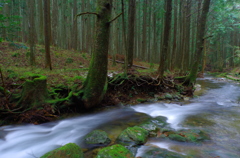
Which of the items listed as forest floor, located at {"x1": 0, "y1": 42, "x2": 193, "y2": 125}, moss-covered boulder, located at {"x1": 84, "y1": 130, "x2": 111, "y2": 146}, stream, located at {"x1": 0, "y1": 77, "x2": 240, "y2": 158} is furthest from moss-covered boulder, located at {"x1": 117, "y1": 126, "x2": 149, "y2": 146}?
forest floor, located at {"x1": 0, "y1": 42, "x2": 193, "y2": 125}

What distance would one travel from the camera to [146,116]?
6.93 m

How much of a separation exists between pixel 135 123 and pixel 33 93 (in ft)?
→ 12.9

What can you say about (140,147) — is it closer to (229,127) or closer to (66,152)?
(66,152)

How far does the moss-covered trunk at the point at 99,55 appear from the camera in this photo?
18.7ft

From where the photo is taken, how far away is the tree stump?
5.73 m

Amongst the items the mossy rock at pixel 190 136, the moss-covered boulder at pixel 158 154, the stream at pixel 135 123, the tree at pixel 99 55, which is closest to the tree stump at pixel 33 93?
the stream at pixel 135 123

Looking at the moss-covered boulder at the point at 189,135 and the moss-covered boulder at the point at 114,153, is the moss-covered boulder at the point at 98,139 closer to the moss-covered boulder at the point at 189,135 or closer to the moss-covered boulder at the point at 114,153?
the moss-covered boulder at the point at 114,153

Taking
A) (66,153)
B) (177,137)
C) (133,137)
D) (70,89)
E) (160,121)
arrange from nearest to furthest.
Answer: (66,153) < (133,137) < (177,137) < (160,121) < (70,89)

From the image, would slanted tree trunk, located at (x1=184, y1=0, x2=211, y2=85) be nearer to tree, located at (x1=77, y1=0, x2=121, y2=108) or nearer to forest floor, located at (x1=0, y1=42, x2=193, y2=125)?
forest floor, located at (x1=0, y1=42, x2=193, y2=125)

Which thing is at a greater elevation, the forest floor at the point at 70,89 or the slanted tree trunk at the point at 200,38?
the slanted tree trunk at the point at 200,38

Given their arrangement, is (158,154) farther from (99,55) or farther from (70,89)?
(70,89)

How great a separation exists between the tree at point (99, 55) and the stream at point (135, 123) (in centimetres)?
120

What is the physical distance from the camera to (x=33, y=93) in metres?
5.84

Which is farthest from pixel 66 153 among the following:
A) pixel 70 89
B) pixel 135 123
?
pixel 70 89
